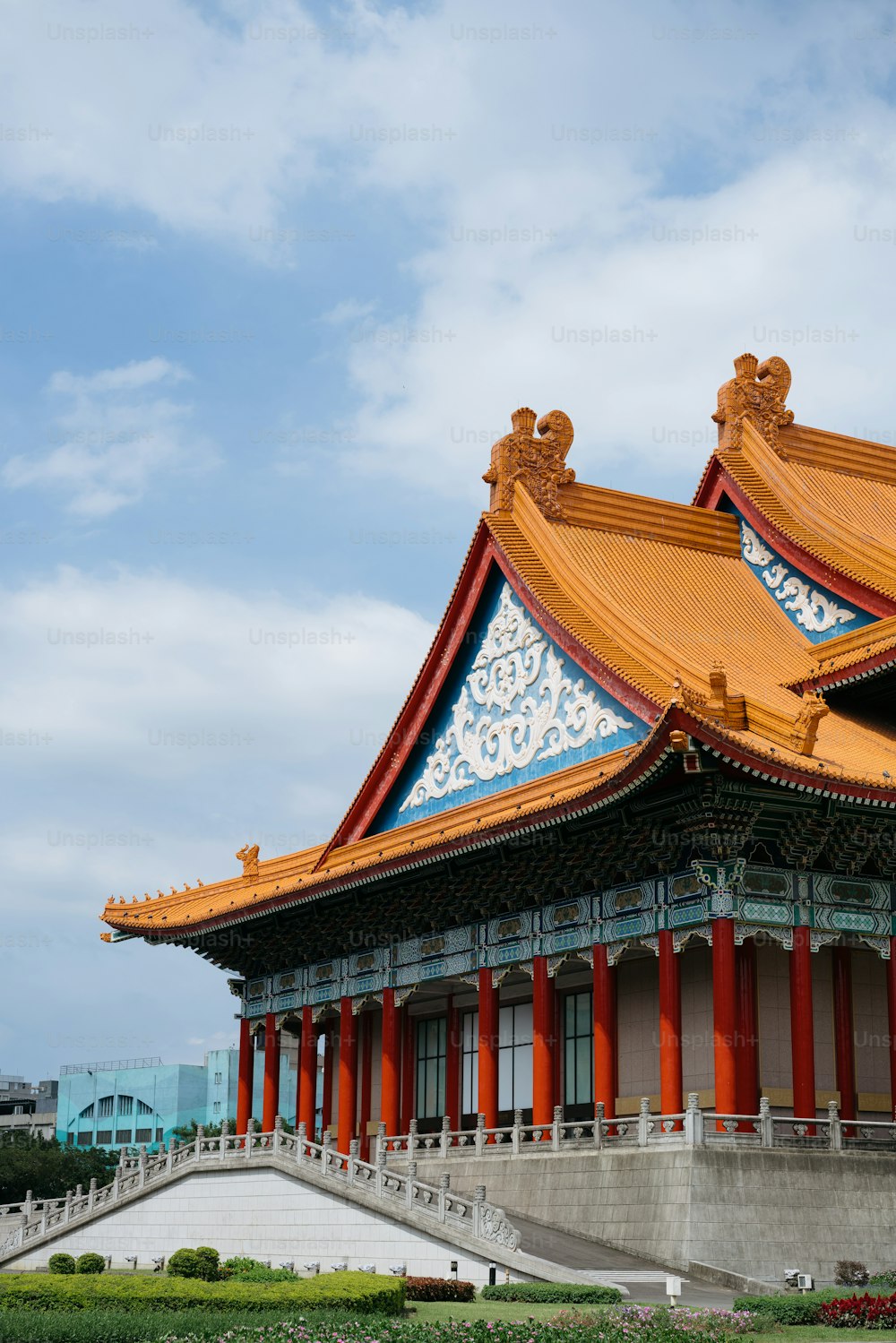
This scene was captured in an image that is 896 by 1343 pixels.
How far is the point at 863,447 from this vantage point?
3844cm

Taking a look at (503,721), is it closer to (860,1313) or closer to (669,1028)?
(669,1028)

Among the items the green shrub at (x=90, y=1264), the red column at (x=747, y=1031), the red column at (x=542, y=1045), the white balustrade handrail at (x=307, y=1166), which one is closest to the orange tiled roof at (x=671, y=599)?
the red column at (x=542, y=1045)

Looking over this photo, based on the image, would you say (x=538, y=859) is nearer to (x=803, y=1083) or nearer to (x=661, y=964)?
(x=661, y=964)

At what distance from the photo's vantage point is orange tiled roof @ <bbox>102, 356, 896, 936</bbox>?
28562 millimetres

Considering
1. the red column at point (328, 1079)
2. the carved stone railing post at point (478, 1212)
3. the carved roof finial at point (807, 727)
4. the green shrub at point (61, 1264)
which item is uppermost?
the carved roof finial at point (807, 727)

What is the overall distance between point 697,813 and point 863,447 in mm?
15492

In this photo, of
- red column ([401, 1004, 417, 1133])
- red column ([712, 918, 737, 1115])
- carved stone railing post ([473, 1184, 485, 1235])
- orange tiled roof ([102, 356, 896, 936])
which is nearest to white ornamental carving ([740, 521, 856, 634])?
orange tiled roof ([102, 356, 896, 936])

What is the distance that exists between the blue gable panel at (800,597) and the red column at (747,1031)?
7543 mm

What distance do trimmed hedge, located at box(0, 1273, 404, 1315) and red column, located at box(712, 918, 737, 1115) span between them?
21.2 ft

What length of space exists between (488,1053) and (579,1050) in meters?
1.63

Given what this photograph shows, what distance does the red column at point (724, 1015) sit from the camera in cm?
2498

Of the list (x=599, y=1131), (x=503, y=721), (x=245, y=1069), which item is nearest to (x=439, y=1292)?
(x=599, y=1131)

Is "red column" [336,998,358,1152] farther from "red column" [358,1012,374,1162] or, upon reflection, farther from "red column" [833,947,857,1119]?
"red column" [833,947,857,1119]

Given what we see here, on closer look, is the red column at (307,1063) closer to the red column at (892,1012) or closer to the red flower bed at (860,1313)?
the red column at (892,1012)
